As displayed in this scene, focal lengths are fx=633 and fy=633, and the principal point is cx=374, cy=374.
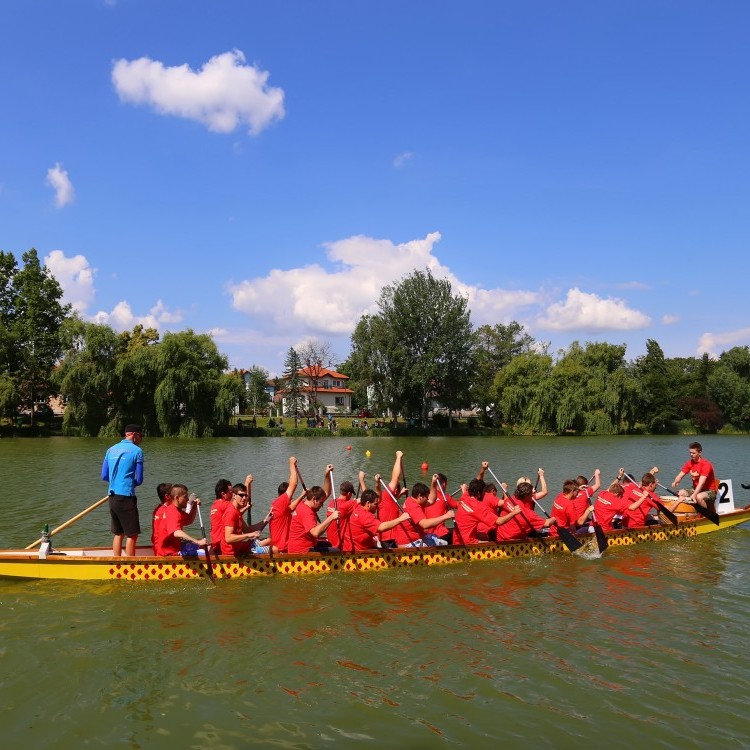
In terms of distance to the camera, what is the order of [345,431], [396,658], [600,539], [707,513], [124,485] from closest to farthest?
[396,658], [124,485], [600,539], [707,513], [345,431]

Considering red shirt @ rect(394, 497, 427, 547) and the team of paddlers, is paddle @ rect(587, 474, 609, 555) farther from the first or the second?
red shirt @ rect(394, 497, 427, 547)

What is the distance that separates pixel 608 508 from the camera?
1318 centimetres

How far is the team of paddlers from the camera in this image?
31.7ft

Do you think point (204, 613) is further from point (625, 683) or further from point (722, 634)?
point (722, 634)

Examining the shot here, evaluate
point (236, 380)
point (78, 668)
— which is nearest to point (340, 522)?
point (78, 668)

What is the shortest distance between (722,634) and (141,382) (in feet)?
142

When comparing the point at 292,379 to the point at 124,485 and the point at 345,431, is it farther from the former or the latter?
the point at 124,485

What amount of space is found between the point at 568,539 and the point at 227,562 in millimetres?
6304

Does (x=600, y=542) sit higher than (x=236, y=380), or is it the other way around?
(x=236, y=380)

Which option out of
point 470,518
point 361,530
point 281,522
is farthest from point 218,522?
point 470,518

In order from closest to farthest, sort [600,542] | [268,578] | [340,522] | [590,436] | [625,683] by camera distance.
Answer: [625,683]
[268,578]
[340,522]
[600,542]
[590,436]

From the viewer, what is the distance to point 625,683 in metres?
6.68

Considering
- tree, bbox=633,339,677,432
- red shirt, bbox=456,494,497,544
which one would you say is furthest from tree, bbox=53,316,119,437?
tree, bbox=633,339,677,432

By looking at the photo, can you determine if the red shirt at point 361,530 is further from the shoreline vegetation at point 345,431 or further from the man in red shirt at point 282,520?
the shoreline vegetation at point 345,431
